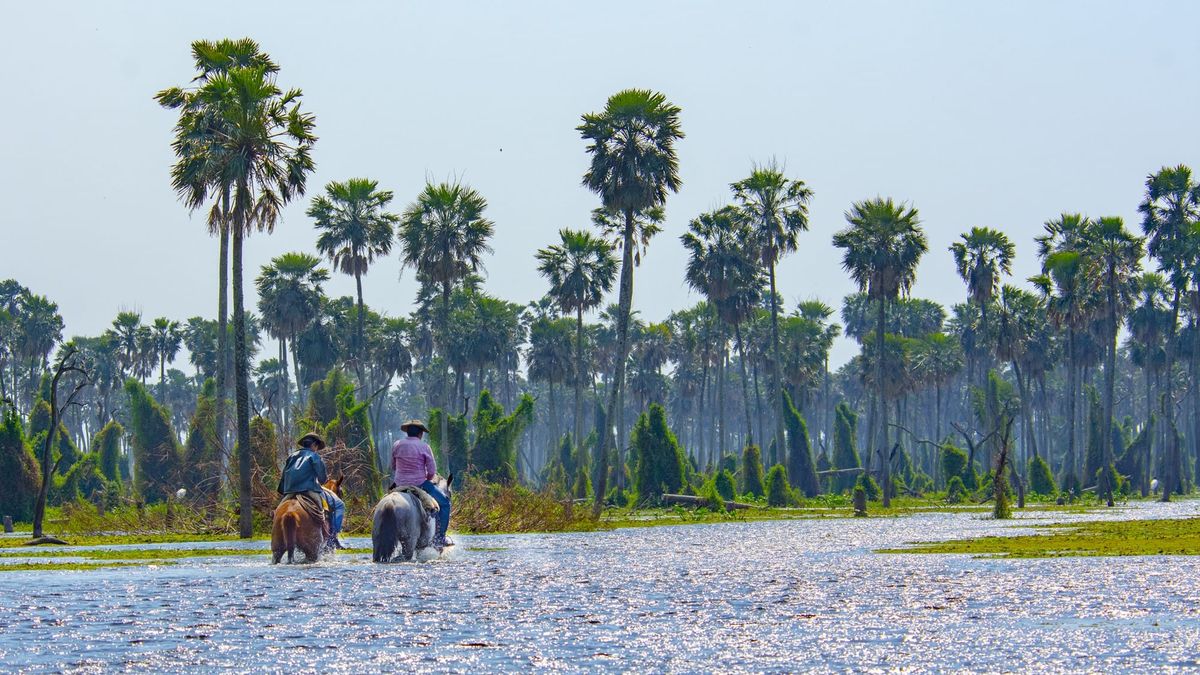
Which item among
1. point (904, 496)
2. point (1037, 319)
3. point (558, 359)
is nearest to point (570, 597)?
point (904, 496)

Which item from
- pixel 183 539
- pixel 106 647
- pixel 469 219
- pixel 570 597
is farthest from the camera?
pixel 469 219

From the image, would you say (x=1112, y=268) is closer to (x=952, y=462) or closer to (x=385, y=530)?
(x=952, y=462)

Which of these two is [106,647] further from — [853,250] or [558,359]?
[558,359]

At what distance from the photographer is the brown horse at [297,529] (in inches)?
1038

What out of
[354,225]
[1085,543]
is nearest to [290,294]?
[354,225]

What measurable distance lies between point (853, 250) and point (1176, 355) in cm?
3358

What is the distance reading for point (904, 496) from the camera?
92.2 m

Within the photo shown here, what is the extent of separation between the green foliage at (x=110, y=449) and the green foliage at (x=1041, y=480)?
53.0m

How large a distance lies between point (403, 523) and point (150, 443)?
2270 inches

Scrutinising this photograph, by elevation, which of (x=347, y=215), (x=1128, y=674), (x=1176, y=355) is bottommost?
(x=1128, y=674)

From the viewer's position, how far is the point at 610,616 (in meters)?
18.1

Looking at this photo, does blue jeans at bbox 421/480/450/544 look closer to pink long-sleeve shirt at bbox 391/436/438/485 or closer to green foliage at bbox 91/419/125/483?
pink long-sleeve shirt at bbox 391/436/438/485

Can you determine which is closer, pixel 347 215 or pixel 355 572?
pixel 355 572

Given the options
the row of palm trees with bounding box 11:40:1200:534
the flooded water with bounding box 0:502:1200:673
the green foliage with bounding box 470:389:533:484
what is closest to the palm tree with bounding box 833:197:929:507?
the row of palm trees with bounding box 11:40:1200:534
